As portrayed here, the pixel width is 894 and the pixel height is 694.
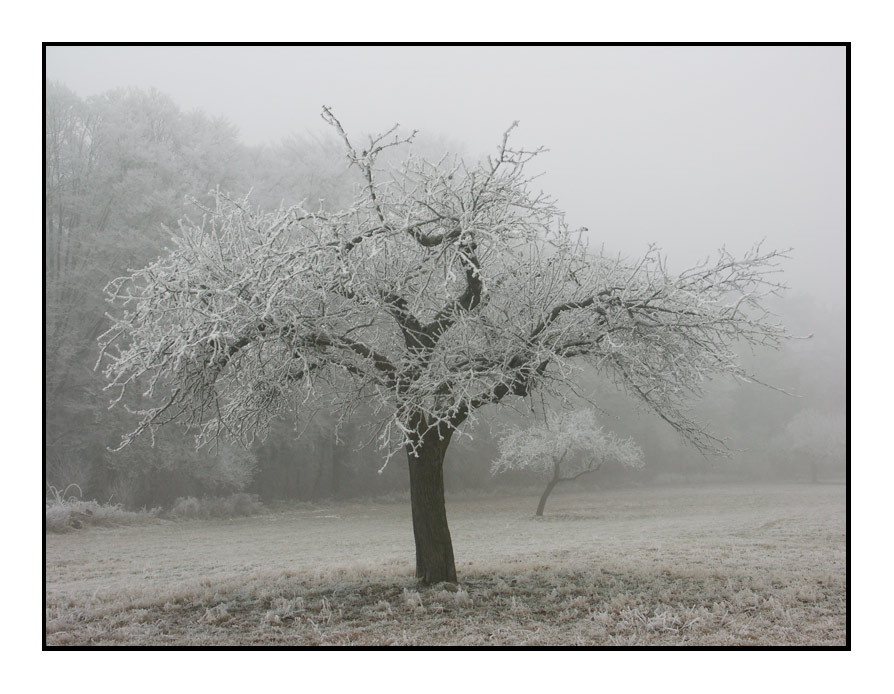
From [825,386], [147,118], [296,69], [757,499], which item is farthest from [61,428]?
[825,386]

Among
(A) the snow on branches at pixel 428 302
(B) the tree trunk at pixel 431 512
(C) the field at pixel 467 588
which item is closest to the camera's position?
(A) the snow on branches at pixel 428 302

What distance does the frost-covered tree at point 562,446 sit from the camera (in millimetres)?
15352

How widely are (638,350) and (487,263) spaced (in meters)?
1.53

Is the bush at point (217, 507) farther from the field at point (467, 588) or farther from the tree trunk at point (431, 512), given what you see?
the tree trunk at point (431, 512)

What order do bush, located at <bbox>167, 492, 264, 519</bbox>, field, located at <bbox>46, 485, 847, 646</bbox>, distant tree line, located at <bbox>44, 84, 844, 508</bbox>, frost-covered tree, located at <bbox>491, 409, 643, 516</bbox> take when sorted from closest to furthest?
field, located at <bbox>46, 485, 847, 646</bbox> → distant tree line, located at <bbox>44, 84, 844, 508</bbox> → bush, located at <bbox>167, 492, 264, 519</bbox> → frost-covered tree, located at <bbox>491, 409, 643, 516</bbox>

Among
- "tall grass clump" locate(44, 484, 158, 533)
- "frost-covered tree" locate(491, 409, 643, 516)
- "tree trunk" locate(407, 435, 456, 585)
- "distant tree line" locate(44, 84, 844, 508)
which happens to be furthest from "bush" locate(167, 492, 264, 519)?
"tree trunk" locate(407, 435, 456, 585)

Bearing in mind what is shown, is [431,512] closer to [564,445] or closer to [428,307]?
[428,307]

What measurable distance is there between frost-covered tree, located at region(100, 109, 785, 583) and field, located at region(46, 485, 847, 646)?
0.94 metres

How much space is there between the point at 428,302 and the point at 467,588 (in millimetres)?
2670

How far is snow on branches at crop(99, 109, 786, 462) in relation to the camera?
4.83m

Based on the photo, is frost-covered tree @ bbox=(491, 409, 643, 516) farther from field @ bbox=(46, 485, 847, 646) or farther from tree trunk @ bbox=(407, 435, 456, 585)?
tree trunk @ bbox=(407, 435, 456, 585)

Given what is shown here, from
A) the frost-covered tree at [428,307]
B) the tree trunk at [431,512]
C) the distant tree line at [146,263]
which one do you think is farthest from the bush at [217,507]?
the tree trunk at [431,512]

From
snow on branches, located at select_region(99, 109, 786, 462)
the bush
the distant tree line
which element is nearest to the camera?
snow on branches, located at select_region(99, 109, 786, 462)

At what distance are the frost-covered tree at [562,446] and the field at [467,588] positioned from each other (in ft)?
9.84
